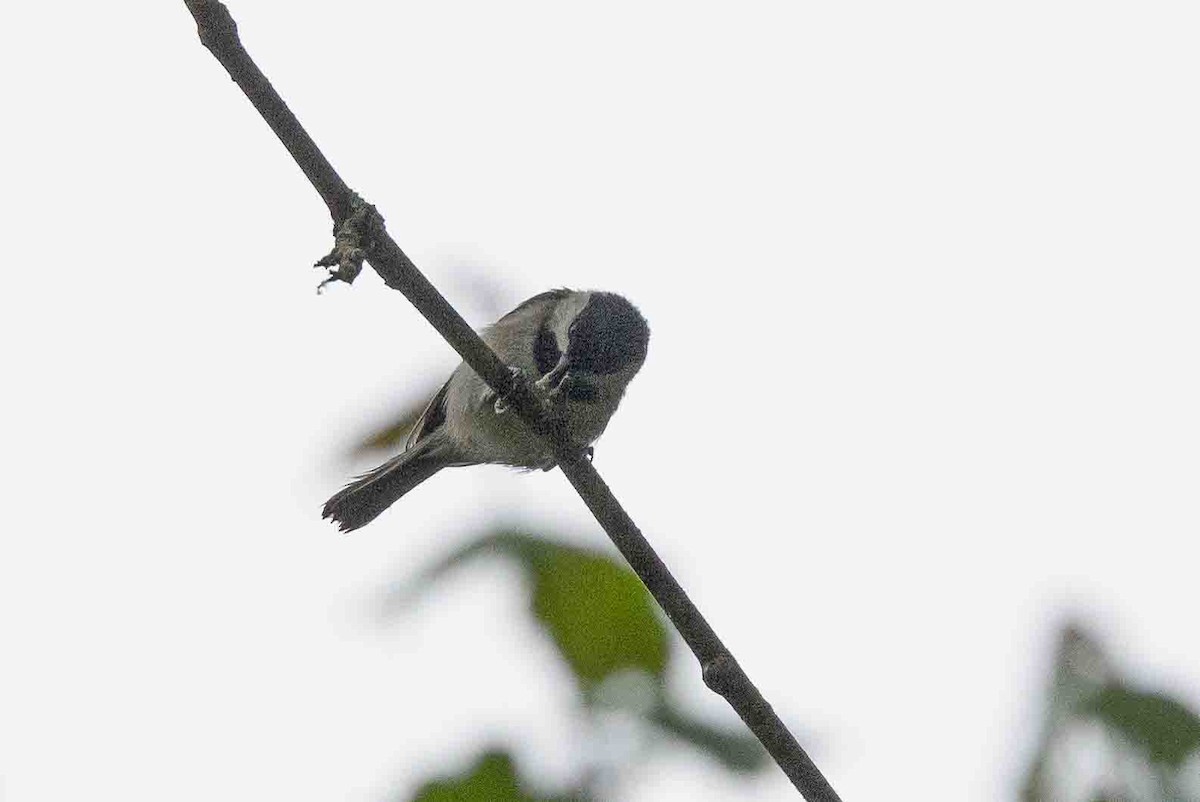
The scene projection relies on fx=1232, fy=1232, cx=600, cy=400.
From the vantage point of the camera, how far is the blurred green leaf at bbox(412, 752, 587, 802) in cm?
128

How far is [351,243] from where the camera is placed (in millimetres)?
2430

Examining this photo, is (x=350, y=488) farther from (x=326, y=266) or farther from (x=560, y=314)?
(x=326, y=266)

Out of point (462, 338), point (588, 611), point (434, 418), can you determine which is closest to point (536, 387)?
point (462, 338)

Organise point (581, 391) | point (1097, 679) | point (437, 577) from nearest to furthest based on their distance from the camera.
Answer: point (1097, 679), point (437, 577), point (581, 391)

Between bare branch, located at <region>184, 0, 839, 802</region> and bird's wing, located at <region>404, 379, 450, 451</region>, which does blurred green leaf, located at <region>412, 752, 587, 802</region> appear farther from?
bird's wing, located at <region>404, 379, 450, 451</region>

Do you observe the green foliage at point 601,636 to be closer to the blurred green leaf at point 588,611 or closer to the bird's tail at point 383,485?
the blurred green leaf at point 588,611

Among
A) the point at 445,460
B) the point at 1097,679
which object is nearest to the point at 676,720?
the point at 1097,679

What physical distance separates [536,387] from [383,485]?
6.89 ft

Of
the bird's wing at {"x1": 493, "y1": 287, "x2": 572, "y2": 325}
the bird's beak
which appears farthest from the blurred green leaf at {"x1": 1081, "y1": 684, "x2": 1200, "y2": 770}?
the bird's wing at {"x1": 493, "y1": 287, "x2": 572, "y2": 325}

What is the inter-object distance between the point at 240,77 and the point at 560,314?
10.7 ft

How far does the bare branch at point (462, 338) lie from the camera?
2.13 meters

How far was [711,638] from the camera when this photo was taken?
2.36 metres

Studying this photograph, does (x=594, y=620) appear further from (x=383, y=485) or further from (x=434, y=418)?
(x=383, y=485)

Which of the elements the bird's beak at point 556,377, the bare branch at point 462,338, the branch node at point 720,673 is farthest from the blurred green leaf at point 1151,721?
the bird's beak at point 556,377
